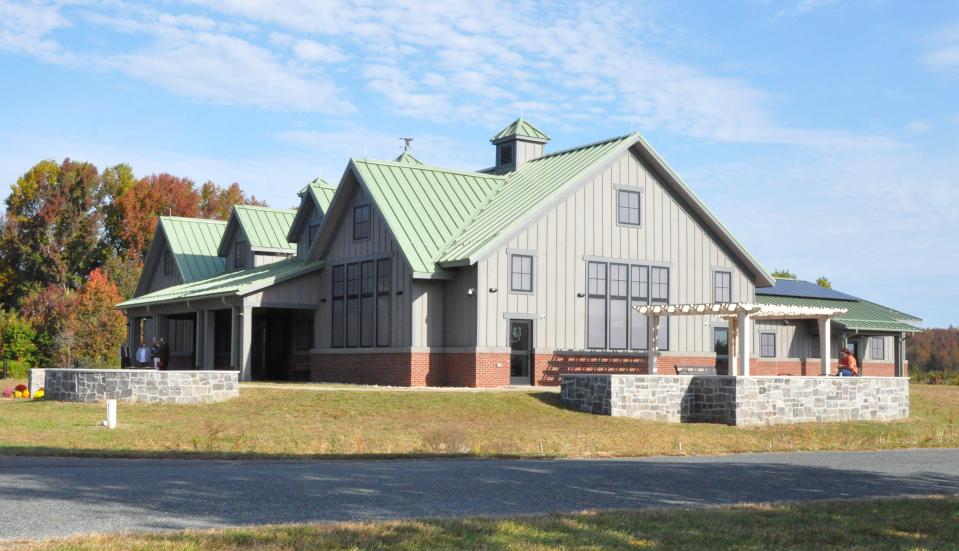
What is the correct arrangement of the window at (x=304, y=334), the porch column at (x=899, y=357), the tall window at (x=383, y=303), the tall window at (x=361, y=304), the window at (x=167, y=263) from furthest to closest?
1. the window at (x=167, y=263)
2. the porch column at (x=899, y=357)
3. the window at (x=304, y=334)
4. the tall window at (x=361, y=304)
5. the tall window at (x=383, y=303)

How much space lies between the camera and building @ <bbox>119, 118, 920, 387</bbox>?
3403 cm

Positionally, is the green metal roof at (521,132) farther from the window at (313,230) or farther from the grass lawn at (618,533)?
the grass lawn at (618,533)

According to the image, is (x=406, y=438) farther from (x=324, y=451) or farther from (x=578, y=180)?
(x=578, y=180)

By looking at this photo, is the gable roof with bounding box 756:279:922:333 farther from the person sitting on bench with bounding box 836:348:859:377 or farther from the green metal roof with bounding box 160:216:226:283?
the green metal roof with bounding box 160:216:226:283

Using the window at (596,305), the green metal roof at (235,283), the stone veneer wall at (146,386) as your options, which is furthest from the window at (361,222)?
the stone veneer wall at (146,386)

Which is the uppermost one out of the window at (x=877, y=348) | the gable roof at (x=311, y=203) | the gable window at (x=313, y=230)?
the gable roof at (x=311, y=203)

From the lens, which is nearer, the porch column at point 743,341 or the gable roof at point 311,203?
the porch column at point 743,341

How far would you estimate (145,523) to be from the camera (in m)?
11.0

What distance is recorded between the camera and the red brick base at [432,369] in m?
33.3

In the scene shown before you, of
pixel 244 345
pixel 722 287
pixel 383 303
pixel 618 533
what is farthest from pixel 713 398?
pixel 618 533

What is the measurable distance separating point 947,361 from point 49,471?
74.6 meters

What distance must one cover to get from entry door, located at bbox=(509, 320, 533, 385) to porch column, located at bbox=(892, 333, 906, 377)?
830 inches

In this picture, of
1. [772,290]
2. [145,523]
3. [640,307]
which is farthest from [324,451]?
[772,290]

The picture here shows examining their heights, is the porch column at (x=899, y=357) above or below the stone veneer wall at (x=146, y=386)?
above
